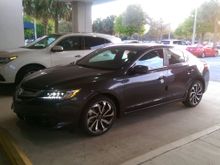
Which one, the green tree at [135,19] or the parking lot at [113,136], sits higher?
the green tree at [135,19]

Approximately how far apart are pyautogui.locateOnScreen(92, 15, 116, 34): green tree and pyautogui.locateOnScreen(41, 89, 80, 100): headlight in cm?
3437

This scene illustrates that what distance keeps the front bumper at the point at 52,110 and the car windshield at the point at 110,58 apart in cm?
112

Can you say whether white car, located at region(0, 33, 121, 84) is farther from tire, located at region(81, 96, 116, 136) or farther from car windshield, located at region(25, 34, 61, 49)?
tire, located at region(81, 96, 116, 136)

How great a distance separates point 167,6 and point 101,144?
21.1 meters

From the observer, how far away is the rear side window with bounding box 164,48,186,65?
17.0 feet

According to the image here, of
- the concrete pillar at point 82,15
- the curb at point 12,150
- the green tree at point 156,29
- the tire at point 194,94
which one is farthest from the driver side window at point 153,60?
the green tree at point 156,29

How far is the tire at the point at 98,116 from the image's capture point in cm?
396

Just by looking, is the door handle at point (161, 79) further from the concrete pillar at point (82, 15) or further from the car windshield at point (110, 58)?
the concrete pillar at point (82, 15)

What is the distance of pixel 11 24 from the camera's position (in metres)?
9.95

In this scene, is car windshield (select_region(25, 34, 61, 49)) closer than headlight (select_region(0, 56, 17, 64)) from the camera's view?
No

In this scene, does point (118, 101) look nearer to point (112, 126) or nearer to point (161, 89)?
point (112, 126)

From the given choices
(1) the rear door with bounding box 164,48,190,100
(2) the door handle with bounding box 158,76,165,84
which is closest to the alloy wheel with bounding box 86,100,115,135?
(2) the door handle with bounding box 158,76,165,84

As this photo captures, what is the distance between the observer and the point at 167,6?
2284 centimetres

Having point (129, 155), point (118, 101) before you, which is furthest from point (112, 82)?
point (129, 155)
